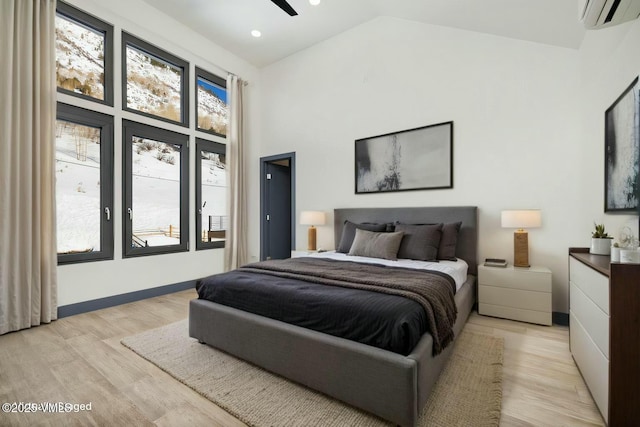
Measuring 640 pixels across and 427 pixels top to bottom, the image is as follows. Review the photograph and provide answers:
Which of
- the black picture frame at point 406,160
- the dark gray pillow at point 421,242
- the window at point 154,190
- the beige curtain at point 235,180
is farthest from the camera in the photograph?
the beige curtain at point 235,180

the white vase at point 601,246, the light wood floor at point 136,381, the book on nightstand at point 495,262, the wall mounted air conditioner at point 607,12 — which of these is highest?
the wall mounted air conditioner at point 607,12

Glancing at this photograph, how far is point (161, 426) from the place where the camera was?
1445 millimetres

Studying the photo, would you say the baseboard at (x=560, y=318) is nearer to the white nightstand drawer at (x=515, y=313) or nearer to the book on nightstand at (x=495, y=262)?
the white nightstand drawer at (x=515, y=313)

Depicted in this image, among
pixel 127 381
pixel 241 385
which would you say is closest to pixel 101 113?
pixel 127 381

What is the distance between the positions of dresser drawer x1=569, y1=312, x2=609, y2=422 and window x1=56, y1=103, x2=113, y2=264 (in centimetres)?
428

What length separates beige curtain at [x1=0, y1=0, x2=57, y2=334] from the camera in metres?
2.61

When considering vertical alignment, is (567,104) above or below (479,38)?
below

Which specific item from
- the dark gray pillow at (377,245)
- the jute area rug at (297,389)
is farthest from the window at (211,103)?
the jute area rug at (297,389)

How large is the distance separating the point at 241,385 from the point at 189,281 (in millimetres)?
2808

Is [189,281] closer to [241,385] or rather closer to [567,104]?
[241,385]

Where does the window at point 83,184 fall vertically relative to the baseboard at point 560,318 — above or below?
above

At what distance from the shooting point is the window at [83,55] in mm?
3111

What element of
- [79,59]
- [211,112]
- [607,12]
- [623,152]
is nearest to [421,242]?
[623,152]

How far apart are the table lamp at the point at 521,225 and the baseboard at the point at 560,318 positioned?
545 mm
